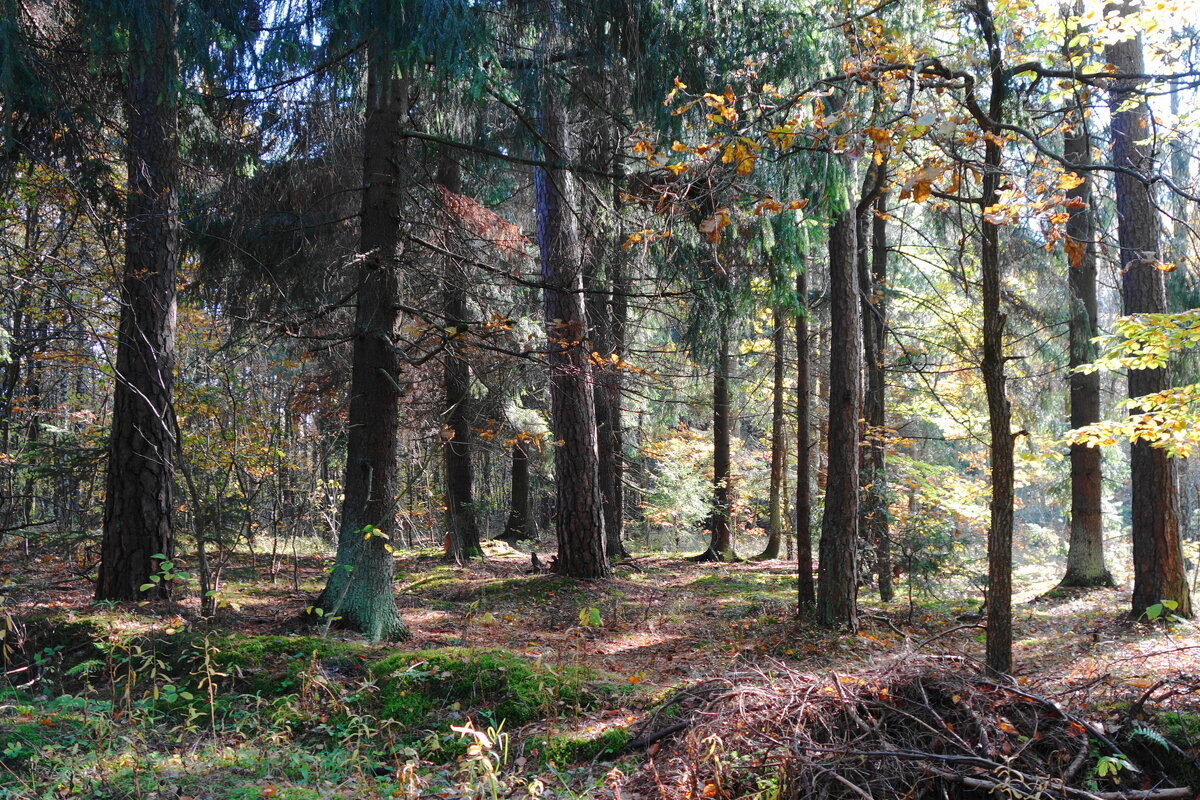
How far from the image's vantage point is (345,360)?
1034cm

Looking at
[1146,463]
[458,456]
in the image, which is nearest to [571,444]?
[458,456]

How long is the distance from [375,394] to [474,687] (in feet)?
9.35

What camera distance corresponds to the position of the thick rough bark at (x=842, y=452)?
730cm

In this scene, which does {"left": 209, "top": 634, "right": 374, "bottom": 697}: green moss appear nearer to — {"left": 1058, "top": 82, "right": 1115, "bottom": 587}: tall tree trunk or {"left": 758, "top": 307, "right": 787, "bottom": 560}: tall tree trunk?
{"left": 758, "top": 307, "right": 787, "bottom": 560}: tall tree trunk

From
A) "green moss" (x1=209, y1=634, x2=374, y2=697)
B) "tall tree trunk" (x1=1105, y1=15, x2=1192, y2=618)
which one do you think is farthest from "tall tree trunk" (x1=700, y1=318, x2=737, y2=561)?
"green moss" (x1=209, y1=634, x2=374, y2=697)

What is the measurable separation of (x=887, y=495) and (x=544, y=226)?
Answer: 233 inches

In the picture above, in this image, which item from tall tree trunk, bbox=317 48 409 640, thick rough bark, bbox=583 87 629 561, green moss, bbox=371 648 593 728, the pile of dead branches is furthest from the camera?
thick rough bark, bbox=583 87 629 561

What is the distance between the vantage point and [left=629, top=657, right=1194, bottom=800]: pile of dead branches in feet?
9.52

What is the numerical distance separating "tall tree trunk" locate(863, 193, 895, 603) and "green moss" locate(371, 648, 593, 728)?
5.53 m

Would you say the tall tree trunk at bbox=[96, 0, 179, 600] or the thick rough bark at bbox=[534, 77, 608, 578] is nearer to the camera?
the tall tree trunk at bbox=[96, 0, 179, 600]

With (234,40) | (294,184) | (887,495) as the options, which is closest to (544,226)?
(294,184)

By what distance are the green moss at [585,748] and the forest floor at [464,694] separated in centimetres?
1

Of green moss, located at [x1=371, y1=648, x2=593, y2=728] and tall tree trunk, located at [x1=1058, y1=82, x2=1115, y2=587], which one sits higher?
tall tree trunk, located at [x1=1058, y1=82, x2=1115, y2=587]

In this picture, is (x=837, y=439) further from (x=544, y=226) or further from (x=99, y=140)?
(x=99, y=140)
